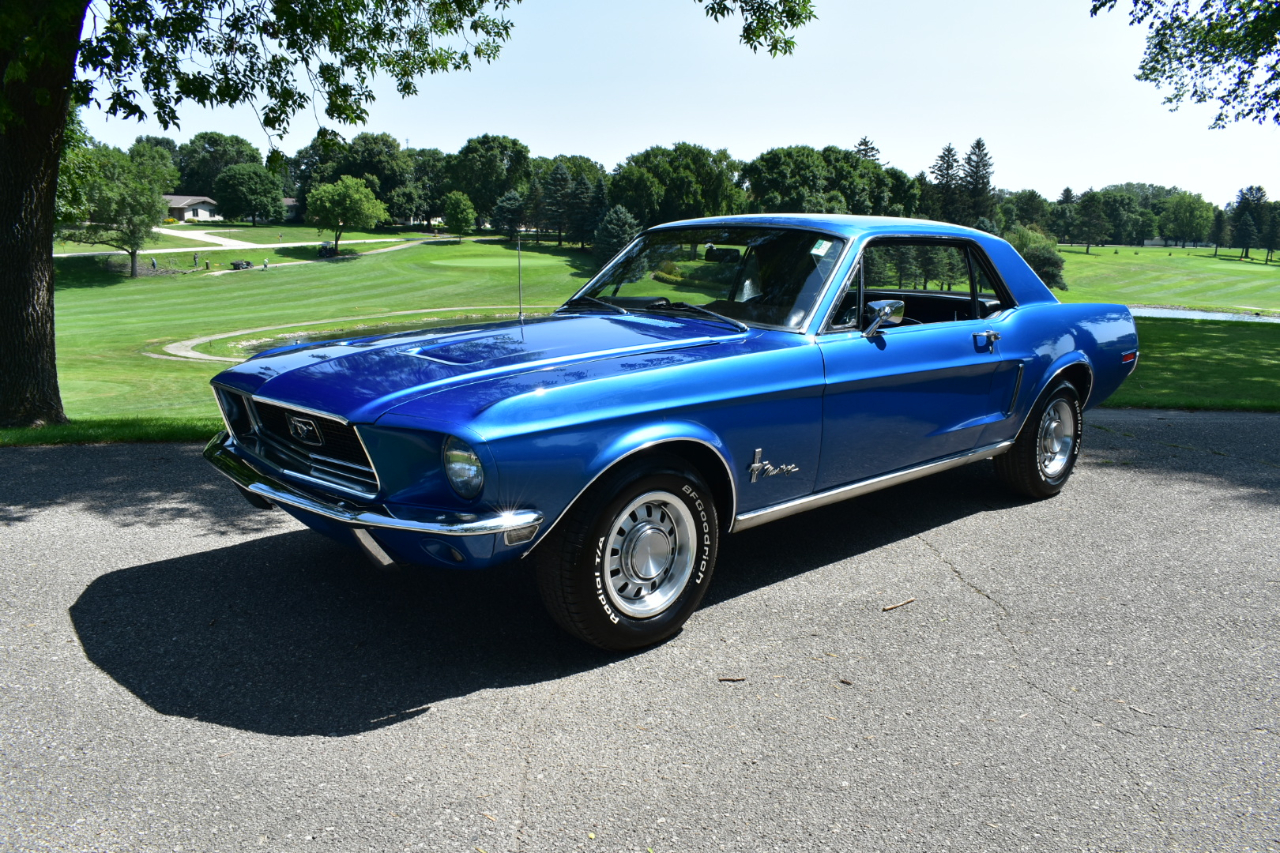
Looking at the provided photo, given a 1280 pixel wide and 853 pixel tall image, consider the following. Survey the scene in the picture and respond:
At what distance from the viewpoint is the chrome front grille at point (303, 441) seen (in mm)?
3174

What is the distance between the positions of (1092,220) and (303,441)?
146m

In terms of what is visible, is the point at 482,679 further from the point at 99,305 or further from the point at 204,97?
the point at 99,305

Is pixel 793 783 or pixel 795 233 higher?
pixel 795 233

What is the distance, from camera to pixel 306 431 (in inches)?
133

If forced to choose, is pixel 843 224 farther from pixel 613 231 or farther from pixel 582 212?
pixel 582 212

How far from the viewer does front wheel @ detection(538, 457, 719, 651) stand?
315 centimetres

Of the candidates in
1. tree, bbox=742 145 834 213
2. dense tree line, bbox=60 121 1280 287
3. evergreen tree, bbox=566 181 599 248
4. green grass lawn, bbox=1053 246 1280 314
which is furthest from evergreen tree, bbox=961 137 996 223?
evergreen tree, bbox=566 181 599 248

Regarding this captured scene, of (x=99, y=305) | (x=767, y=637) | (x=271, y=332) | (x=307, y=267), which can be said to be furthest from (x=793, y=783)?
(x=307, y=267)

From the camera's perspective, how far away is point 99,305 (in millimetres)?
49531

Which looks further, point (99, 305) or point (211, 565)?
point (99, 305)

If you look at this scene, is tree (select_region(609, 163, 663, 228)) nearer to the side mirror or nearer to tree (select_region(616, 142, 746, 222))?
tree (select_region(616, 142, 746, 222))

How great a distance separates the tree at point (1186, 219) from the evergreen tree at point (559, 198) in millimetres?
120331

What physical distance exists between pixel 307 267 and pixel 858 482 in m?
71.9

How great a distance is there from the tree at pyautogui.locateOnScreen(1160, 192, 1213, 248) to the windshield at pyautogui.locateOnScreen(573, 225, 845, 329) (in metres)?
178
